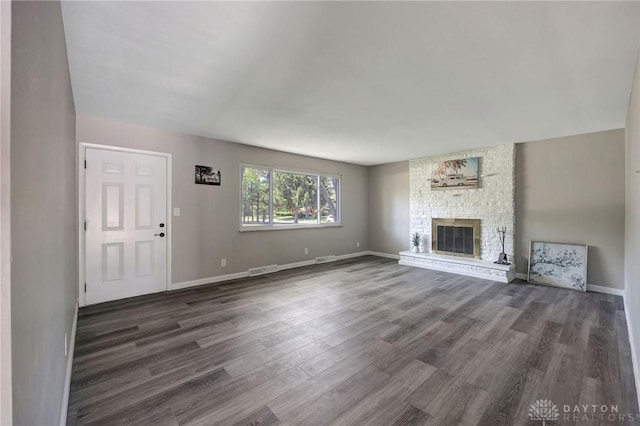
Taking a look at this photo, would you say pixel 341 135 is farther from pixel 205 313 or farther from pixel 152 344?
pixel 152 344

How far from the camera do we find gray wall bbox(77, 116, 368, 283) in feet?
12.9

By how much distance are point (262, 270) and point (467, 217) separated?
14.1 ft

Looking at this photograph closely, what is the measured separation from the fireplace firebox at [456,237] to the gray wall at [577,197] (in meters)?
0.71

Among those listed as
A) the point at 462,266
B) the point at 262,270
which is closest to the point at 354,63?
the point at 262,270

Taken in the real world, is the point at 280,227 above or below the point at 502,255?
above

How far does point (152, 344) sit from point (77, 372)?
54cm

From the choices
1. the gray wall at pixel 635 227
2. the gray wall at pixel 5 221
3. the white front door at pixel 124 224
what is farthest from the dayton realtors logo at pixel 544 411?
the white front door at pixel 124 224

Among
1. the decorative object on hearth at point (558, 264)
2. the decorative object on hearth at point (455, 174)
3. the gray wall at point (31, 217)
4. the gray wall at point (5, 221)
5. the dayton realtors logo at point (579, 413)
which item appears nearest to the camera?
the gray wall at point (5, 221)

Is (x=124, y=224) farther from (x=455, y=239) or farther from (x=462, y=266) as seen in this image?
(x=455, y=239)

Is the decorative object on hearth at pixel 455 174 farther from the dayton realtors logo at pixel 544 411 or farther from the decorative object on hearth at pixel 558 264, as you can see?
the dayton realtors logo at pixel 544 411

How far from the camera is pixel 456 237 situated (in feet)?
19.1

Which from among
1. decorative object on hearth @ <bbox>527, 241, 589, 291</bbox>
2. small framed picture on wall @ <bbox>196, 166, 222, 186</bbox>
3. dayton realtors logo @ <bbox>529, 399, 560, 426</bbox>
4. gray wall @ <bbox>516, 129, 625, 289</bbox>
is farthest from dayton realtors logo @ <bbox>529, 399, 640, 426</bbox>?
small framed picture on wall @ <bbox>196, 166, 222, 186</bbox>

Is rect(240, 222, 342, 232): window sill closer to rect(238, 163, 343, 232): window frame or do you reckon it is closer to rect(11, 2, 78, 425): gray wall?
rect(238, 163, 343, 232): window frame

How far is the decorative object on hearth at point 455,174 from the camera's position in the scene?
5488 millimetres
